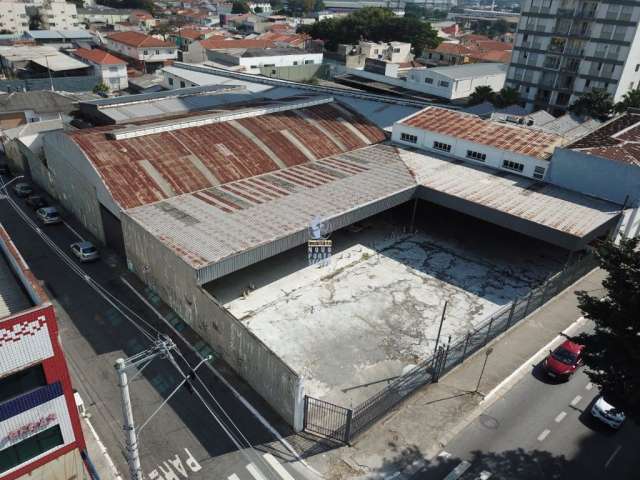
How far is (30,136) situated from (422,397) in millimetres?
47585

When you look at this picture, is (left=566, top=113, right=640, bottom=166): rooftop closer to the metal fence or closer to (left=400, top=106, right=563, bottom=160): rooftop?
(left=400, top=106, right=563, bottom=160): rooftop

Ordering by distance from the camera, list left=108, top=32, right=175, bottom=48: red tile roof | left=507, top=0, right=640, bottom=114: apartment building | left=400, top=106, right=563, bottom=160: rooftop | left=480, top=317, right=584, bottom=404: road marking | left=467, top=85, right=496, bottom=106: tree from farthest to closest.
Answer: left=108, top=32, right=175, bottom=48: red tile roof < left=507, top=0, right=640, bottom=114: apartment building < left=467, top=85, right=496, bottom=106: tree < left=400, top=106, right=563, bottom=160: rooftop < left=480, top=317, right=584, bottom=404: road marking

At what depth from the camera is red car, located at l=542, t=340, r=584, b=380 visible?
26.7 metres

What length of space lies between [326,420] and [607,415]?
562 inches

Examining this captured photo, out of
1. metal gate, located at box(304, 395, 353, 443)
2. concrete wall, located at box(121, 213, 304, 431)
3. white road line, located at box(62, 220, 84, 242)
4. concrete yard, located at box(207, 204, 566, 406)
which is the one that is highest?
concrete wall, located at box(121, 213, 304, 431)

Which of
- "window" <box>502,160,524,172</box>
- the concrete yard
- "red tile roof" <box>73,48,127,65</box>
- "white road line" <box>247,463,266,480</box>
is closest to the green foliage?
"red tile roof" <box>73,48,127,65</box>

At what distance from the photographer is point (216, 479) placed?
20516mm

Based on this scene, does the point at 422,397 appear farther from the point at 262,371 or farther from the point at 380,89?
the point at 380,89

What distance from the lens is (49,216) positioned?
41.5 meters

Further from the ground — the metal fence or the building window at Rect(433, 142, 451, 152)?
the building window at Rect(433, 142, 451, 152)

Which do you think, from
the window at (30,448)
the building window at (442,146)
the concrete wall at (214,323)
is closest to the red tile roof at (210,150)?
the concrete wall at (214,323)

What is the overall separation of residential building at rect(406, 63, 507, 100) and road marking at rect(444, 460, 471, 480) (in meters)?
78.8

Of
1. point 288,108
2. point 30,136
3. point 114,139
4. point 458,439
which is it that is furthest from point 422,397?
point 30,136

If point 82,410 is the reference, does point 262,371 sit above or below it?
above
